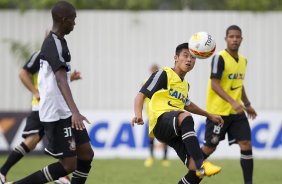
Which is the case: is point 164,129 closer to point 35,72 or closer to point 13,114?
point 35,72

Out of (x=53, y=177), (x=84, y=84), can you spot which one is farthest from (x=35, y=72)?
(x=84, y=84)

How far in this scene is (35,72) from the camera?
12289 millimetres

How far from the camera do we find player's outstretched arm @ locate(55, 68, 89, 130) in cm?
876

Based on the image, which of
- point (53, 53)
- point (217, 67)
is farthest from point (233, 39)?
point (53, 53)

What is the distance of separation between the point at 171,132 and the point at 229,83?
2.74 meters

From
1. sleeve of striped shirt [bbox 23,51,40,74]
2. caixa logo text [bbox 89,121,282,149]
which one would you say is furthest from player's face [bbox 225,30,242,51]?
caixa logo text [bbox 89,121,282,149]

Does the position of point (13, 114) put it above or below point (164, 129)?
→ below

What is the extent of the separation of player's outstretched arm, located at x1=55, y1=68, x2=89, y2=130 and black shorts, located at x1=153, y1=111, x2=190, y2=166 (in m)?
1.14

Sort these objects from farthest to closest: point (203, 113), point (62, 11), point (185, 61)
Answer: point (203, 113), point (185, 61), point (62, 11)

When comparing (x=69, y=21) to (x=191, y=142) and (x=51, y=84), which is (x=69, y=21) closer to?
(x=51, y=84)

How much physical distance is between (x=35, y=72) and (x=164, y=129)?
3.49 metres

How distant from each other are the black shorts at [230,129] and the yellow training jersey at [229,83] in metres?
0.12

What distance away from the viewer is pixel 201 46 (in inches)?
383

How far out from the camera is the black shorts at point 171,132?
9.39 meters
